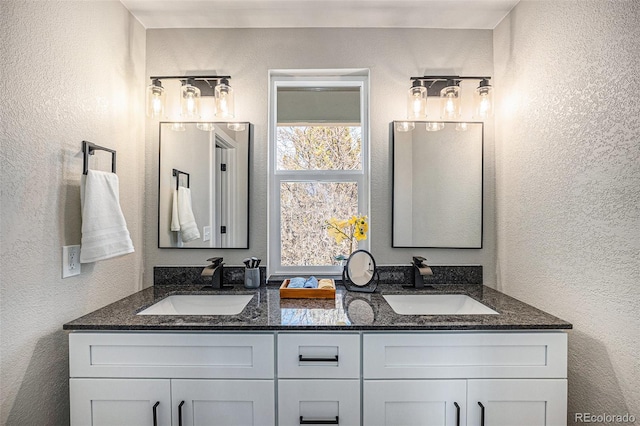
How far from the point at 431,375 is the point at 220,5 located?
197cm

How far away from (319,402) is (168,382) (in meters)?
0.56

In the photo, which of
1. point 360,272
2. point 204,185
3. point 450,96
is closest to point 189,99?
point 204,185

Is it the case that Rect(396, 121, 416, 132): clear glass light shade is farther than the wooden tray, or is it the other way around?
Rect(396, 121, 416, 132): clear glass light shade

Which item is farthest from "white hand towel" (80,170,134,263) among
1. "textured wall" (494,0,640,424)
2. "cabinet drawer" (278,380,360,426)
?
"textured wall" (494,0,640,424)

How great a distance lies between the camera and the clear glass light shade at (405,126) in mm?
1911

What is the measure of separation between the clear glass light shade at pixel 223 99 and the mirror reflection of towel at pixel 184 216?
0.48 m

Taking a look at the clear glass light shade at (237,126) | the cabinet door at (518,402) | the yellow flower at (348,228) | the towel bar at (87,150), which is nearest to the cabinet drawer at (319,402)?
the cabinet door at (518,402)

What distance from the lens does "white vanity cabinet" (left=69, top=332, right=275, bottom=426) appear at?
125 cm

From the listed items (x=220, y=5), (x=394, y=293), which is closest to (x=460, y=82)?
(x=394, y=293)

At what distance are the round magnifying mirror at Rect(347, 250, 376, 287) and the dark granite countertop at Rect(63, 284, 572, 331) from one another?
0.54 feet

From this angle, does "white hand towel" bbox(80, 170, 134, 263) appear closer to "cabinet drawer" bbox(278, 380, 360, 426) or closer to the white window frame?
the white window frame

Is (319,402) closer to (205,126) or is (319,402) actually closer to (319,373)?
(319,373)

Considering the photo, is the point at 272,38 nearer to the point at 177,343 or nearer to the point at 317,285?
the point at 317,285

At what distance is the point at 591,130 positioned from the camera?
124cm
